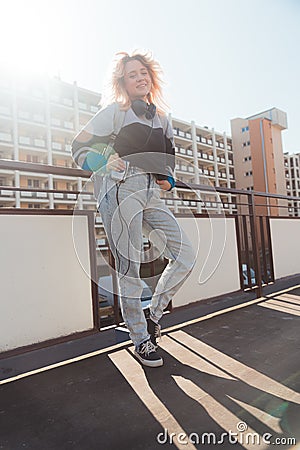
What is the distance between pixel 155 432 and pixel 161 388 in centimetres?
25

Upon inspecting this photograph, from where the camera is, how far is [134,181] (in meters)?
1.31

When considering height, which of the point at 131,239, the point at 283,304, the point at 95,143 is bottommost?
the point at 283,304

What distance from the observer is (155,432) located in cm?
79

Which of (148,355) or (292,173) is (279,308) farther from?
(292,173)

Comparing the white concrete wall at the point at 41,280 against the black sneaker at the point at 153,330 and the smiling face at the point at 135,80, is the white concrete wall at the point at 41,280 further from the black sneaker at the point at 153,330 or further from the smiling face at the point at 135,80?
the smiling face at the point at 135,80

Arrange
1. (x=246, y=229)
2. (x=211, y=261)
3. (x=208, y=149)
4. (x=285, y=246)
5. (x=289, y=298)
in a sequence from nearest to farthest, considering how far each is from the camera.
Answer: (x=289, y=298), (x=211, y=261), (x=246, y=229), (x=285, y=246), (x=208, y=149)

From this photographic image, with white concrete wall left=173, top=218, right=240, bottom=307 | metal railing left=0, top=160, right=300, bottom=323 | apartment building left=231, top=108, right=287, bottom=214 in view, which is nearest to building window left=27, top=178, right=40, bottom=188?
apartment building left=231, top=108, right=287, bottom=214

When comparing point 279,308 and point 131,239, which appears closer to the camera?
point 131,239

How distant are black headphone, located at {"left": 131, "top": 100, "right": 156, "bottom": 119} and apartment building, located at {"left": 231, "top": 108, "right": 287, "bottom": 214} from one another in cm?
4013

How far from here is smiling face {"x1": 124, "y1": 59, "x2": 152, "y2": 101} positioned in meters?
1.40

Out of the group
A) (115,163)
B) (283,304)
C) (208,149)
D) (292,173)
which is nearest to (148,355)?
(115,163)

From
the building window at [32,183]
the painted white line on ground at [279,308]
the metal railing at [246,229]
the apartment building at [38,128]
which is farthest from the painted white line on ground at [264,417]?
the building window at [32,183]

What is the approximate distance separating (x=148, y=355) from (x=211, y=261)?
1.35 m

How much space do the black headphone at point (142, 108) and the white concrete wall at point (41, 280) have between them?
2.06ft
